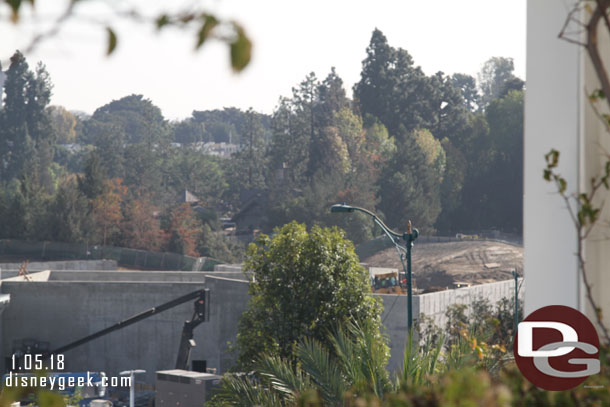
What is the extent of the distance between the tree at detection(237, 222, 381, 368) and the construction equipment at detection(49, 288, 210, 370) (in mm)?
12443

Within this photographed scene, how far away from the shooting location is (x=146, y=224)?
63719 mm

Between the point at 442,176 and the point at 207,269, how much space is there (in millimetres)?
34554

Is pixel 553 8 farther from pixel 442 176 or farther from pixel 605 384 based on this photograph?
pixel 442 176

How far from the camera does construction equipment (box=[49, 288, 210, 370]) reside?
94.5ft

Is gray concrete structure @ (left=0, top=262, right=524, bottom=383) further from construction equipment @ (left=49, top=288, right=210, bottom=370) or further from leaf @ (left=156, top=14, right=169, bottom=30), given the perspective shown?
leaf @ (left=156, top=14, right=169, bottom=30)

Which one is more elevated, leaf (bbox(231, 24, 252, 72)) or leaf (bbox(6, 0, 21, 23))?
leaf (bbox(6, 0, 21, 23))

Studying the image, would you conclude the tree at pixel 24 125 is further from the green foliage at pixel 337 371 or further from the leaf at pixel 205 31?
the leaf at pixel 205 31

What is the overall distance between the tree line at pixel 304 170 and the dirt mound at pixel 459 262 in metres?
5.02

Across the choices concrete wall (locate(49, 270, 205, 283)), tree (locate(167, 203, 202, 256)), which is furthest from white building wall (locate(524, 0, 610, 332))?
tree (locate(167, 203, 202, 256))

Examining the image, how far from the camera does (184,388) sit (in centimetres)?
2025

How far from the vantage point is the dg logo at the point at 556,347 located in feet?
12.1

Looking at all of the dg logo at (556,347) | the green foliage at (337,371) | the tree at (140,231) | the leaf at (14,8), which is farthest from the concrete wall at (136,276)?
the leaf at (14,8)

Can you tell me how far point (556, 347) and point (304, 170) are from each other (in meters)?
75.4

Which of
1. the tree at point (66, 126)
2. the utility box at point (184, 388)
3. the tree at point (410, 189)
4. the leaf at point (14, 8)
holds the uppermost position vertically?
the tree at point (66, 126)
